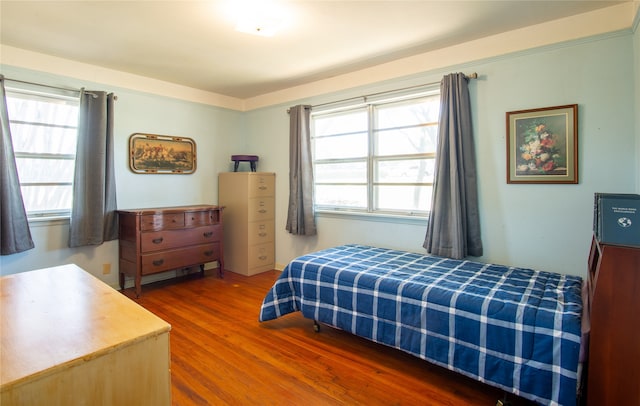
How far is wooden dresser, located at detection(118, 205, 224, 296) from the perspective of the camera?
11.2 ft

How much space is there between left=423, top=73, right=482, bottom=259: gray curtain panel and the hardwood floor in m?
1.06

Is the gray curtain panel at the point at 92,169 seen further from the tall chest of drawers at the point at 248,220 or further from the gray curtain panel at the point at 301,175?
the gray curtain panel at the point at 301,175

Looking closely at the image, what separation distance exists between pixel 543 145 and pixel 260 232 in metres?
3.09

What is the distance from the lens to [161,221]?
3.54 metres

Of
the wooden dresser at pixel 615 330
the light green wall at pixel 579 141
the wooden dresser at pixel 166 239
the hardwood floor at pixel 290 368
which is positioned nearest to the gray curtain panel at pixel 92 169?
the wooden dresser at pixel 166 239

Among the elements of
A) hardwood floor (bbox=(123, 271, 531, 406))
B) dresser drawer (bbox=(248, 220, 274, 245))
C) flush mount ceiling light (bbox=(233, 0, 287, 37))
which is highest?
flush mount ceiling light (bbox=(233, 0, 287, 37))

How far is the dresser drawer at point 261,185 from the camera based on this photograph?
13.7ft

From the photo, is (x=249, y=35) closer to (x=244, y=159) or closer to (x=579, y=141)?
(x=244, y=159)

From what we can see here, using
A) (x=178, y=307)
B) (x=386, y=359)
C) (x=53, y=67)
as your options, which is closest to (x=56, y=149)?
(x=53, y=67)

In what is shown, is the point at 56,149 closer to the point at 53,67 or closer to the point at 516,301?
the point at 53,67

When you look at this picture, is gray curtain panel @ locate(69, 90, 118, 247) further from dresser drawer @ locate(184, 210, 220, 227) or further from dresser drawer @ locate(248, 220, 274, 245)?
dresser drawer @ locate(248, 220, 274, 245)

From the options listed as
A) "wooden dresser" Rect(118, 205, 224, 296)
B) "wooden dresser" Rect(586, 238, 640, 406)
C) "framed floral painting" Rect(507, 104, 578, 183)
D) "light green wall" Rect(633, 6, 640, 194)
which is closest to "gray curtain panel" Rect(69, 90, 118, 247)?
"wooden dresser" Rect(118, 205, 224, 296)

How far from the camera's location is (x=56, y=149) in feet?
10.7

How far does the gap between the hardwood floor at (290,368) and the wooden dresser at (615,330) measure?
48 cm
